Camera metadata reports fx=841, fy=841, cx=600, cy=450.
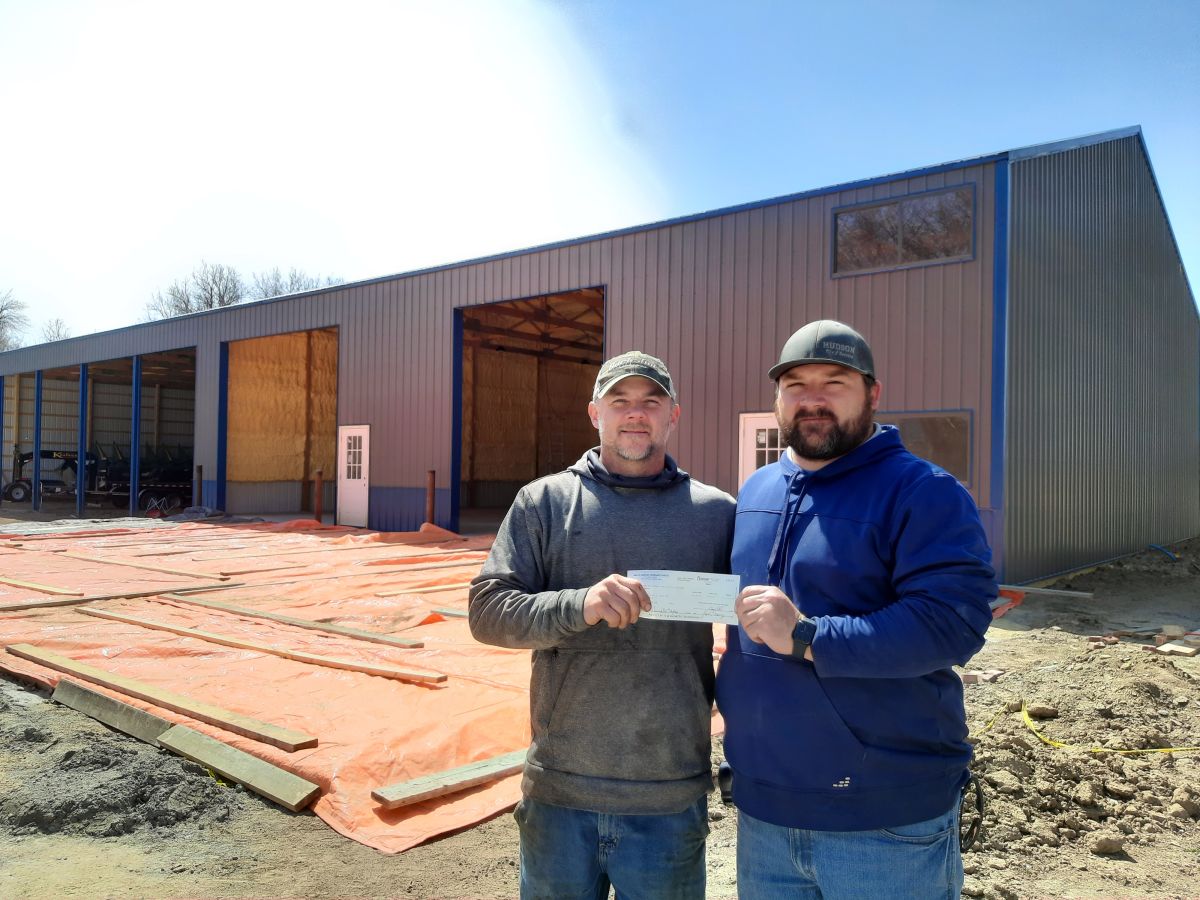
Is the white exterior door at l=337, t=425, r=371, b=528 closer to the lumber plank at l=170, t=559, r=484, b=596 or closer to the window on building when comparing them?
the lumber plank at l=170, t=559, r=484, b=596

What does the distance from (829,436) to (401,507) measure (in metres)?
16.9

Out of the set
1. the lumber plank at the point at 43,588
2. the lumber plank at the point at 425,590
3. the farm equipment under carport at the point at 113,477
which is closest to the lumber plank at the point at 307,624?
the lumber plank at the point at 43,588

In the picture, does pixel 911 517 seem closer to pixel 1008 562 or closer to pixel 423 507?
pixel 1008 562

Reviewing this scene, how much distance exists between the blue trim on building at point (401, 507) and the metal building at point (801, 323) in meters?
0.05

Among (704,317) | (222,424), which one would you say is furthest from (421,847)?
(222,424)

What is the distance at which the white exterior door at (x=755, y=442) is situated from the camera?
12539 millimetres

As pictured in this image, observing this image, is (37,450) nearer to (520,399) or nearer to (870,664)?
(520,399)

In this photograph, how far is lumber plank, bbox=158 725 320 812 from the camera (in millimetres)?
4035

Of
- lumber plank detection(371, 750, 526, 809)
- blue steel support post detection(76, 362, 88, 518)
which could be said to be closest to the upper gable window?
lumber plank detection(371, 750, 526, 809)

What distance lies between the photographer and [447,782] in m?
4.16

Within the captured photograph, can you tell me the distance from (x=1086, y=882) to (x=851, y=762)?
250 centimetres

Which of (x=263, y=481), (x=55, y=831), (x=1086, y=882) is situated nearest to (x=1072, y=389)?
(x=1086, y=882)

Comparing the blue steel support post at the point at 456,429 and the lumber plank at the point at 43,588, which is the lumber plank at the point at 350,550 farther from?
the lumber plank at the point at 43,588

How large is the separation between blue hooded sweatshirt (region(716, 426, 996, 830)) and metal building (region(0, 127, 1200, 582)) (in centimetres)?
944
